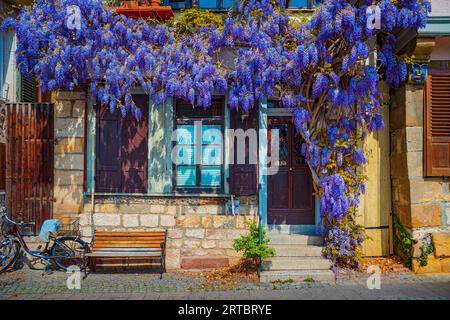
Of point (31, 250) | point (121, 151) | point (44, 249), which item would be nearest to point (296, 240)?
point (121, 151)

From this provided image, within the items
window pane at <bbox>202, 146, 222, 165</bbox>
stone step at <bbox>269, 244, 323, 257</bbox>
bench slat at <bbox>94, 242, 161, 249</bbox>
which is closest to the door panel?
stone step at <bbox>269, 244, 323, 257</bbox>

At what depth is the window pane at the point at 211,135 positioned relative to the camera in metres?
7.97

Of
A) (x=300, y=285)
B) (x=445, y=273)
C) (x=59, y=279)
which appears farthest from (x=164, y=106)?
(x=445, y=273)

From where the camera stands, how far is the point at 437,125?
7316 millimetres

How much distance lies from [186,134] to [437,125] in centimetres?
465

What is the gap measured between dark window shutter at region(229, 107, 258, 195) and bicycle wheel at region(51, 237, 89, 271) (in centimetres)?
292

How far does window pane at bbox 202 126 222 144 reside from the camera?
26.2 feet

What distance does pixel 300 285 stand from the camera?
651 centimetres

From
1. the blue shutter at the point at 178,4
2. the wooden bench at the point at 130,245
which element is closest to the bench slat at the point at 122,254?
the wooden bench at the point at 130,245

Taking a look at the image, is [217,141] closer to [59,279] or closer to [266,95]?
[266,95]

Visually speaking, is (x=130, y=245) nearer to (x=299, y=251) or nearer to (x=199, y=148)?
(x=199, y=148)

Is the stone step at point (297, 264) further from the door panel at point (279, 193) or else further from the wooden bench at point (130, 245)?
the wooden bench at point (130, 245)

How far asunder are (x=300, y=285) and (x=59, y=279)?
405 centimetres

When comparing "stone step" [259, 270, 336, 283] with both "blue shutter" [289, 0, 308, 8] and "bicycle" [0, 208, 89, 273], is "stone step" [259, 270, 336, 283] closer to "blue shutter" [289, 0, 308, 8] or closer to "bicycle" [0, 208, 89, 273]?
"bicycle" [0, 208, 89, 273]
